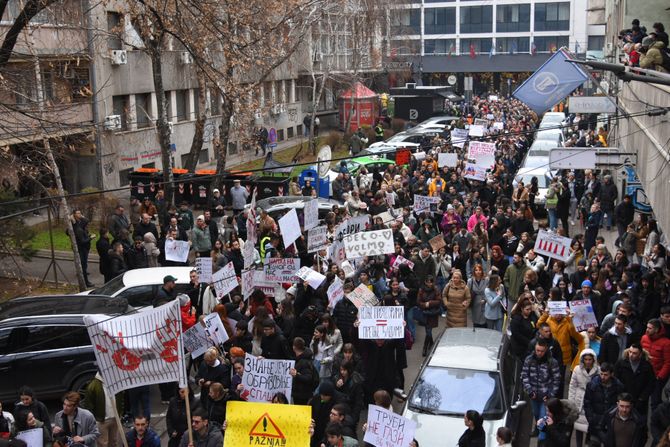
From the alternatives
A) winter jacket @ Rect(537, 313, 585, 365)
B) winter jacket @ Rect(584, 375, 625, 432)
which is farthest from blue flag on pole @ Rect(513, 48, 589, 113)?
winter jacket @ Rect(584, 375, 625, 432)

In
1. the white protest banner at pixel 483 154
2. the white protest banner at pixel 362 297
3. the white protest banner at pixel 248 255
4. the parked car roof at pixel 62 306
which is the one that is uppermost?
the white protest banner at pixel 483 154

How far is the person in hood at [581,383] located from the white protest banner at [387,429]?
251 centimetres

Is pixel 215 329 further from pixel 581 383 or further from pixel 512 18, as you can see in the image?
pixel 512 18

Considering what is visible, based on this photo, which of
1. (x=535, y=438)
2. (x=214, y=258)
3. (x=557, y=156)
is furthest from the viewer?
(x=557, y=156)

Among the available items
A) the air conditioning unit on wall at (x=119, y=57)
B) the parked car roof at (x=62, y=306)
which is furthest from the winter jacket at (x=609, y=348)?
the air conditioning unit on wall at (x=119, y=57)

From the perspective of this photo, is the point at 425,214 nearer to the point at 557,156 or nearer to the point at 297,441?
the point at 557,156

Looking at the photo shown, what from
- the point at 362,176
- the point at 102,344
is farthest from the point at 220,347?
the point at 362,176

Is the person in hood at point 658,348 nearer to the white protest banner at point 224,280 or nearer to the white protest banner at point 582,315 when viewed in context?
the white protest banner at point 582,315

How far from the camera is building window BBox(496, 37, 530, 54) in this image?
88875mm

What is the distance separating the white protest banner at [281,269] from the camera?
1516 cm

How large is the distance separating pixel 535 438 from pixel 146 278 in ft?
24.0

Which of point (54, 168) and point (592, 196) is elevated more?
point (54, 168)

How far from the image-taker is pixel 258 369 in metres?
10.8

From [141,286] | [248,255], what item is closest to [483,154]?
[248,255]
